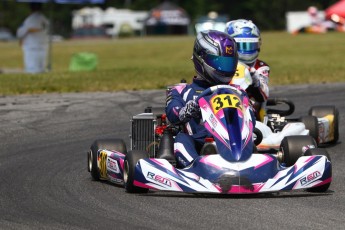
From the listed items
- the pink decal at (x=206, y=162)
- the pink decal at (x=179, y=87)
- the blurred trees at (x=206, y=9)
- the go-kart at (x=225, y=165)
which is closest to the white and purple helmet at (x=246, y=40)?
the pink decal at (x=179, y=87)

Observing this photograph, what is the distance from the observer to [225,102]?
22.8ft

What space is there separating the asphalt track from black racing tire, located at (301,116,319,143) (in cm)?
23

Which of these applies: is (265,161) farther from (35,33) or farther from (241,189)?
(35,33)

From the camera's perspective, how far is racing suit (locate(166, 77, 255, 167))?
7129mm

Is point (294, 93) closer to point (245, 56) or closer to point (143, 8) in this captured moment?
point (245, 56)

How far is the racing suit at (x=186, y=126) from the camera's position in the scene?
281 inches

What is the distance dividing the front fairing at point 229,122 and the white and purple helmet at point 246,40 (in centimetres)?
233

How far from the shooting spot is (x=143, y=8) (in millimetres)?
93000

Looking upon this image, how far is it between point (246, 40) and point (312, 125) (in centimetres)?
100

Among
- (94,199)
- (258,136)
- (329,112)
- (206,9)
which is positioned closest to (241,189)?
(94,199)

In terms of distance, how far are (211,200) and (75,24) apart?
244ft

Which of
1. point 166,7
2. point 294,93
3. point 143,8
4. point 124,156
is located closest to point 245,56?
point 124,156

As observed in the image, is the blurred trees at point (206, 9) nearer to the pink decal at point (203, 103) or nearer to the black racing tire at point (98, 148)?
the black racing tire at point (98, 148)

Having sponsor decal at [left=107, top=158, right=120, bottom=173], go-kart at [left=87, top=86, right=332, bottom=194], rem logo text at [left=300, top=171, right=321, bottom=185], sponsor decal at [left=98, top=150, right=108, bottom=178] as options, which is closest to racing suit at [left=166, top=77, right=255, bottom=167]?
go-kart at [left=87, top=86, right=332, bottom=194]
